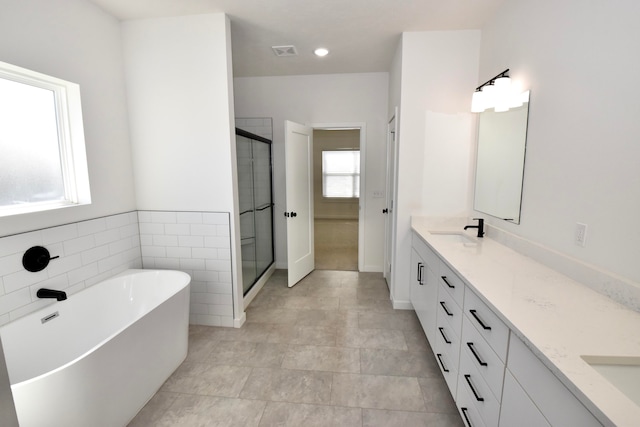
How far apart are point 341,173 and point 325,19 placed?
5.98 meters

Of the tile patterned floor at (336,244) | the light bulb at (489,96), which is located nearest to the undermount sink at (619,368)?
the light bulb at (489,96)

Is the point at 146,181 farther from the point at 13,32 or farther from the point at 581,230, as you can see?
the point at 581,230

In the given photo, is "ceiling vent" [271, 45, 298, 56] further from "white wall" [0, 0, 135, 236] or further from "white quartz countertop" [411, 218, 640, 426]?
"white quartz countertop" [411, 218, 640, 426]

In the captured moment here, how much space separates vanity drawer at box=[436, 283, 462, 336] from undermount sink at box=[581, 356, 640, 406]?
72cm

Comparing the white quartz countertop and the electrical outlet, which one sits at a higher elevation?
the electrical outlet

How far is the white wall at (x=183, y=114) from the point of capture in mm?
2492

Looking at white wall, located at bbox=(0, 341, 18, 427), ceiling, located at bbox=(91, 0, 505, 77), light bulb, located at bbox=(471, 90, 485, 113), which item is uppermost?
ceiling, located at bbox=(91, 0, 505, 77)

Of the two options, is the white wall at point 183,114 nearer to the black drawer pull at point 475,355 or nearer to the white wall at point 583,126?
the black drawer pull at point 475,355

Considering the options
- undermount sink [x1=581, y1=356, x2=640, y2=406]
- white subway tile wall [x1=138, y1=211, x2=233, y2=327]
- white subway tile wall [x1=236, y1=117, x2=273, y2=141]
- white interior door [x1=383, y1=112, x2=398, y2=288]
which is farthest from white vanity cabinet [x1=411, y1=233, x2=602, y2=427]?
white subway tile wall [x1=236, y1=117, x2=273, y2=141]

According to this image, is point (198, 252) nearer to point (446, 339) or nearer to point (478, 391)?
point (446, 339)

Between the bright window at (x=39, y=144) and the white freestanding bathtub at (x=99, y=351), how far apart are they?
0.70 meters

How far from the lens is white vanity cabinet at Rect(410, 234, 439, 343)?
2.16 meters

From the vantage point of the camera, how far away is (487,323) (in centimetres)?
131

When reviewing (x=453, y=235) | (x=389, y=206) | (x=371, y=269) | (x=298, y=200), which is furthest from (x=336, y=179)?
(x=453, y=235)
